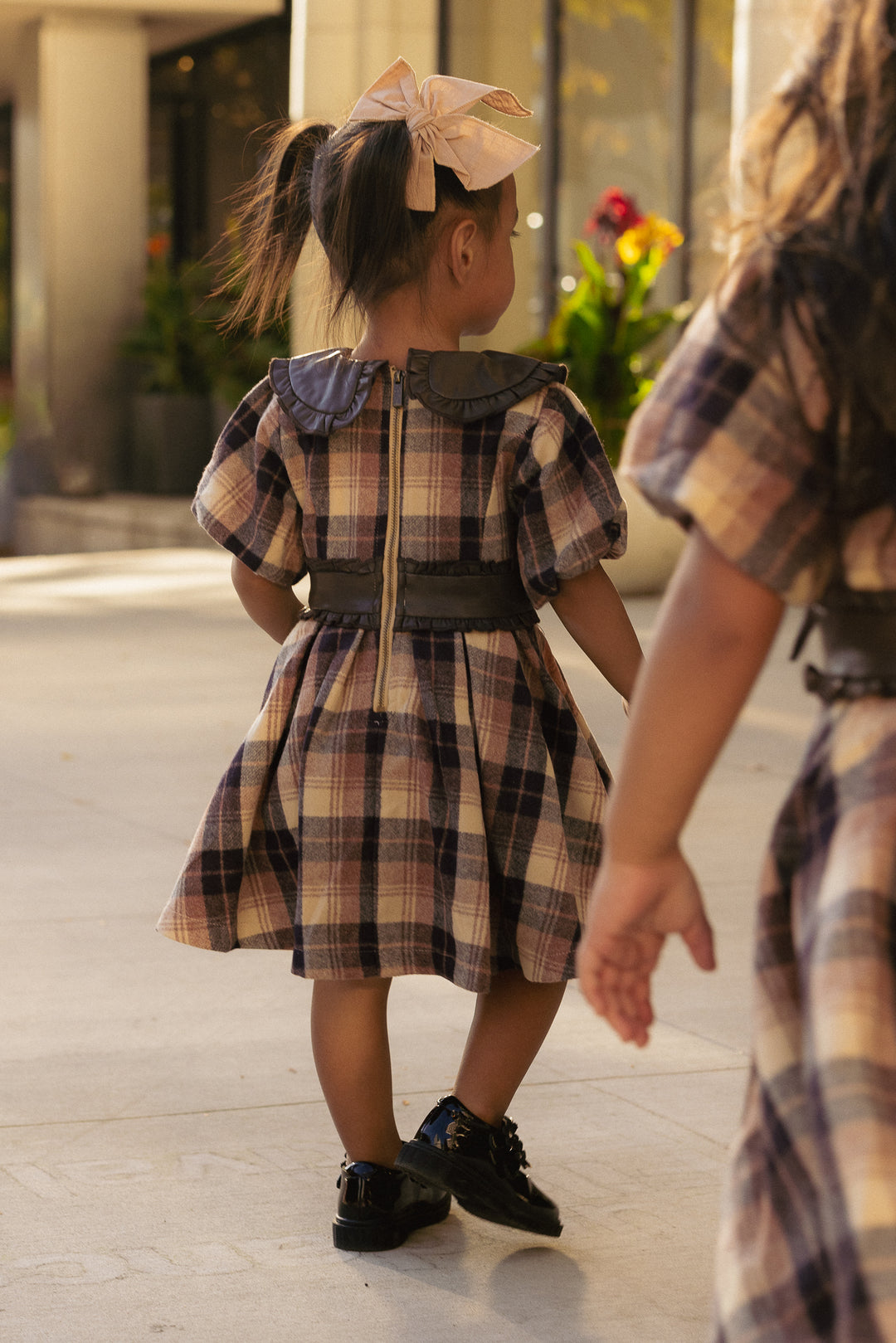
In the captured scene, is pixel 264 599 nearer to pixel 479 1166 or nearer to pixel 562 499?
pixel 562 499

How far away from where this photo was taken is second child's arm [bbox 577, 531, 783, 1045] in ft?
4.50

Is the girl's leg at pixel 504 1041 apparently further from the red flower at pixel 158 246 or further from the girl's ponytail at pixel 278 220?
the red flower at pixel 158 246

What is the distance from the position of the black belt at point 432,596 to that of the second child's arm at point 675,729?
1.06m

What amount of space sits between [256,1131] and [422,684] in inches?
34.9

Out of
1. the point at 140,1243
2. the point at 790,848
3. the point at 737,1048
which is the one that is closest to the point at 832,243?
the point at 790,848

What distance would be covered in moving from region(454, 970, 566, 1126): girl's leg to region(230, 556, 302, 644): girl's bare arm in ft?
2.04

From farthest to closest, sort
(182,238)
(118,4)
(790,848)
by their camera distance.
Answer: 1. (182,238)
2. (118,4)
3. (790,848)

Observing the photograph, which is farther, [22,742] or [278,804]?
[22,742]

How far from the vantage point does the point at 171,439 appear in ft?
55.4

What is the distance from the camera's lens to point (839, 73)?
4.41 ft

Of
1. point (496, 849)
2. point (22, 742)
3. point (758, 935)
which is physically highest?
point (758, 935)

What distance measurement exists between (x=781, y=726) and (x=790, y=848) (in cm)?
512

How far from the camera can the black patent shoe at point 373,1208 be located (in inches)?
101

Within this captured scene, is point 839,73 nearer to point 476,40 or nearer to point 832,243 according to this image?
point 832,243
